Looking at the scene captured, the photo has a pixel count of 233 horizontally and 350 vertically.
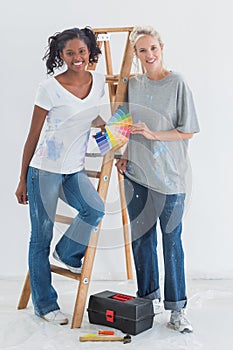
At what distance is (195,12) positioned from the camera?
3441 millimetres

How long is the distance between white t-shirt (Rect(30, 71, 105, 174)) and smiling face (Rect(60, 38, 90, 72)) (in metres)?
0.11

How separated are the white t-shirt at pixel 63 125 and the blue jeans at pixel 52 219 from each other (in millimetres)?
59

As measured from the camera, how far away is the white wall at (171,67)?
345 cm

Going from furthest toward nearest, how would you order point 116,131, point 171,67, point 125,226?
point 171,67, point 125,226, point 116,131

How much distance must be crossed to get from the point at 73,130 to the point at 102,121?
0.20 m

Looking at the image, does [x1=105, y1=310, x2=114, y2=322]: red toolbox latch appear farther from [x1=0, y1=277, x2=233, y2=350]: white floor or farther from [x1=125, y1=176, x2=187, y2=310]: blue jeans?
[x1=125, y1=176, x2=187, y2=310]: blue jeans

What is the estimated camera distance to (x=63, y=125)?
2.66 m

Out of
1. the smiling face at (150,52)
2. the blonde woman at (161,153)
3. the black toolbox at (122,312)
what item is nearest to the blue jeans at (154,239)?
the blonde woman at (161,153)

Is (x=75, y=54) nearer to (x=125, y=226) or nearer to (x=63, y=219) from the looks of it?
(x=63, y=219)

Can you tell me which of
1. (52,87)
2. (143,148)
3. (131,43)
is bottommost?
(143,148)

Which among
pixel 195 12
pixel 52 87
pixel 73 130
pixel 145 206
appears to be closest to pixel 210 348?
pixel 145 206

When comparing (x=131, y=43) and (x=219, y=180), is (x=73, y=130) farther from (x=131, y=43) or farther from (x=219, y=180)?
(x=219, y=180)

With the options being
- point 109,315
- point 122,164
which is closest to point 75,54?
point 122,164

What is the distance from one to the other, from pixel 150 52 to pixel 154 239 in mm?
886
